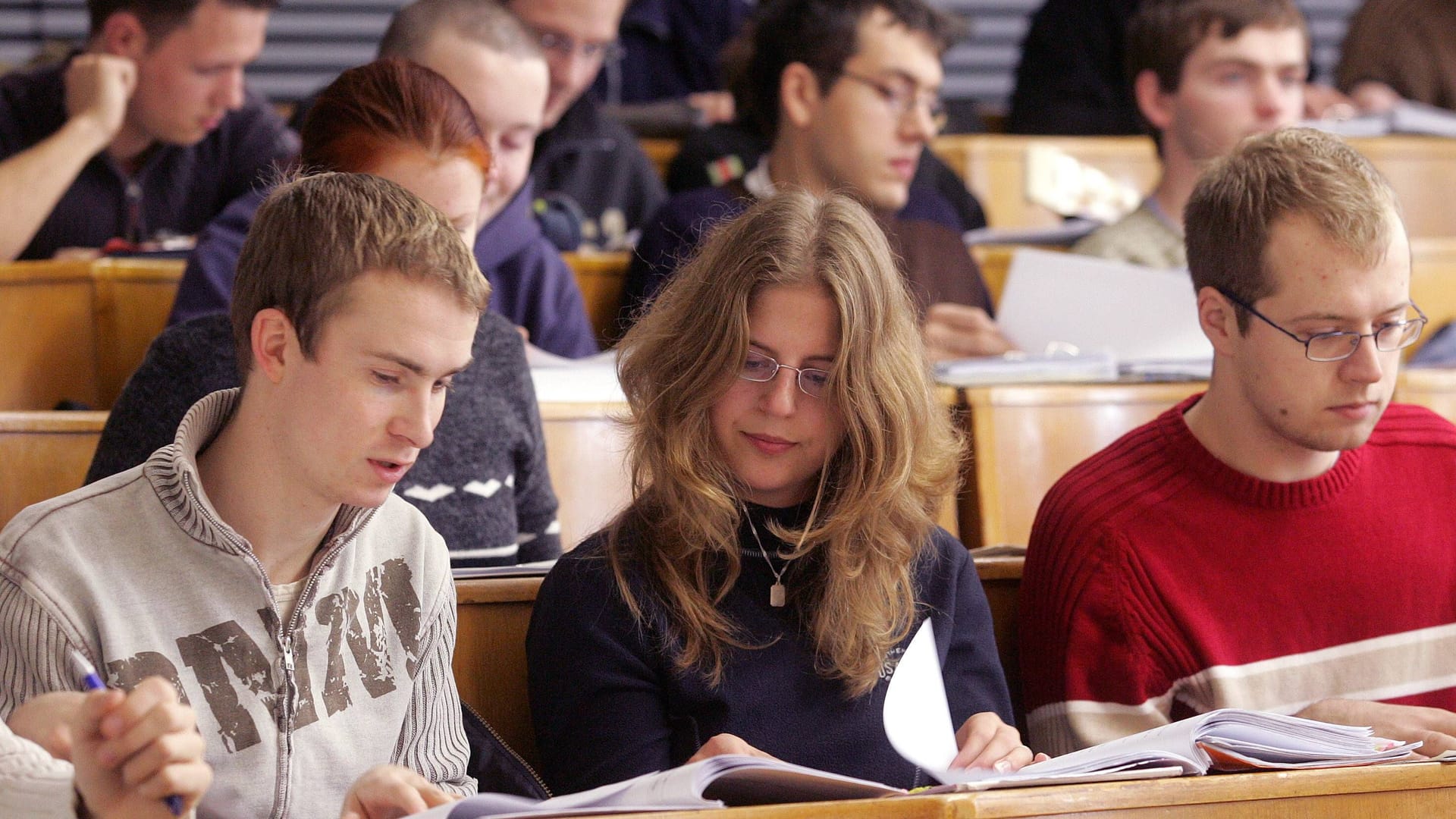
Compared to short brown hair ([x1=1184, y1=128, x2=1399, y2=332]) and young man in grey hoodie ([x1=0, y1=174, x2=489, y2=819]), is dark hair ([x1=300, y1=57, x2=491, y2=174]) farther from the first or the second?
short brown hair ([x1=1184, y1=128, x2=1399, y2=332])

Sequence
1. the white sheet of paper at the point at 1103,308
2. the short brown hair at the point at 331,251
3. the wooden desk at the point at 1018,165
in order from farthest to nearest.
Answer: the wooden desk at the point at 1018,165 < the white sheet of paper at the point at 1103,308 < the short brown hair at the point at 331,251

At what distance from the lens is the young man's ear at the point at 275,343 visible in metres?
1.43

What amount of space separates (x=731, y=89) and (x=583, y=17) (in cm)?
36

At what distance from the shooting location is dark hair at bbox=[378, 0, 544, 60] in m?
2.56

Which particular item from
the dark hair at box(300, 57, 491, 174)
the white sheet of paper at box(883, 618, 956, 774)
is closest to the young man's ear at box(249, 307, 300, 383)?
the dark hair at box(300, 57, 491, 174)

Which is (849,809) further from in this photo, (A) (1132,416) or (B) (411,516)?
(A) (1132,416)

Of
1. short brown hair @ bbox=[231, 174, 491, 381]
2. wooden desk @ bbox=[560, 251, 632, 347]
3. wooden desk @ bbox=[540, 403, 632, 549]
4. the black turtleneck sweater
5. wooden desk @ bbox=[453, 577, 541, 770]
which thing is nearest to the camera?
short brown hair @ bbox=[231, 174, 491, 381]

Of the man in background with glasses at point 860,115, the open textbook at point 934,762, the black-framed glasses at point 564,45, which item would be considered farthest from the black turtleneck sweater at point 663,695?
the black-framed glasses at point 564,45

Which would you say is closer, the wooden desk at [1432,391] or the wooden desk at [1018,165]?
the wooden desk at [1432,391]

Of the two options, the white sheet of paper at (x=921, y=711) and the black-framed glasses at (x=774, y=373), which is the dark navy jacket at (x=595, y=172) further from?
the white sheet of paper at (x=921, y=711)

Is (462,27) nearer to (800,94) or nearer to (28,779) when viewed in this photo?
(800,94)

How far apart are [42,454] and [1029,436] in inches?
52.8

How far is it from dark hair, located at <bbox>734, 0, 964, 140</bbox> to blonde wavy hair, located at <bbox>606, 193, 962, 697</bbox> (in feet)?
5.02

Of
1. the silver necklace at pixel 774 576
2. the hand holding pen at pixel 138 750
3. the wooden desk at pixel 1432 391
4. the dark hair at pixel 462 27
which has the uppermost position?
the dark hair at pixel 462 27
